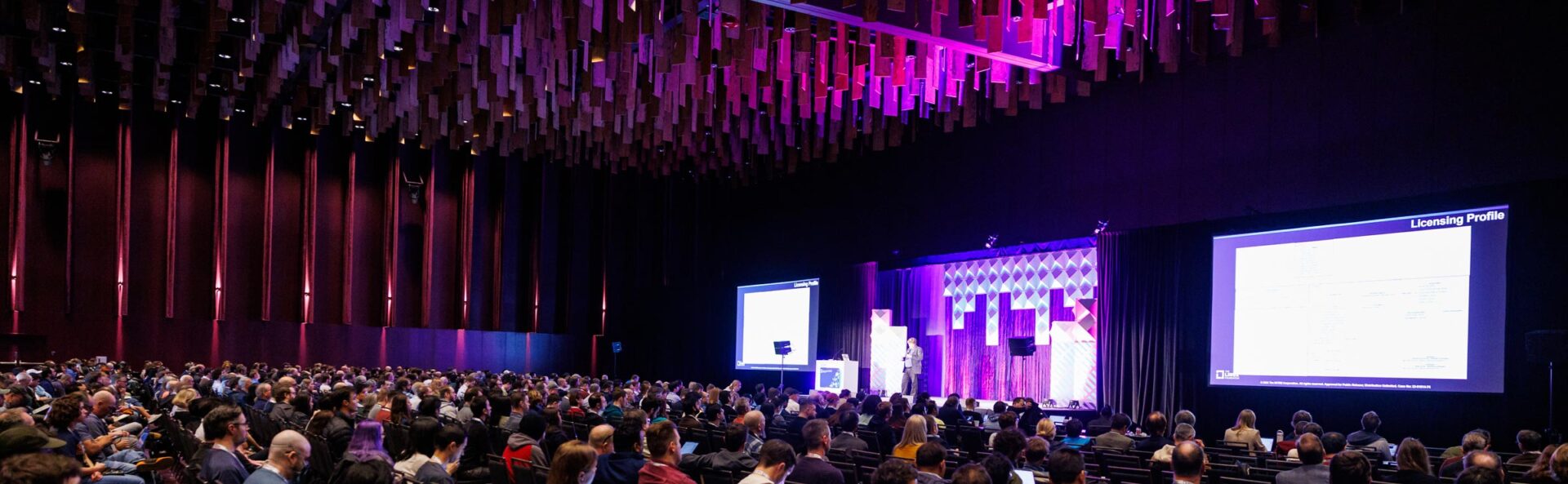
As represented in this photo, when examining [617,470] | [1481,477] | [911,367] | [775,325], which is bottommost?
[911,367]

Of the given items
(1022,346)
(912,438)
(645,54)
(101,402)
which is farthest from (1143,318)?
(101,402)

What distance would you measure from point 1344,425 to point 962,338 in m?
6.86

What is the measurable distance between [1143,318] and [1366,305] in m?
3.05

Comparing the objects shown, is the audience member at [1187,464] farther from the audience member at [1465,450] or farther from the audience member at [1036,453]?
the audience member at [1465,450]

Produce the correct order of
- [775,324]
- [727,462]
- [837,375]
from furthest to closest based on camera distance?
[775,324]
[837,375]
[727,462]

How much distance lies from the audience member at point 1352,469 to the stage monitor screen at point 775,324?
53.8ft

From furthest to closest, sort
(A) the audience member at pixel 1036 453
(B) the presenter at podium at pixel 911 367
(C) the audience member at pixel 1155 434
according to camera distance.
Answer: (B) the presenter at podium at pixel 911 367 → (C) the audience member at pixel 1155 434 → (A) the audience member at pixel 1036 453

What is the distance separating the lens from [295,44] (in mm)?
13820

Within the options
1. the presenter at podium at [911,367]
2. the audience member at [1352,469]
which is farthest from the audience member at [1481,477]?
the presenter at podium at [911,367]

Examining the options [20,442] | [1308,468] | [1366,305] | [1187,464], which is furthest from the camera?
[1366,305]

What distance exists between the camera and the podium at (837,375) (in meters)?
19.5

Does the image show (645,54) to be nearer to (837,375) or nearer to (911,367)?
(911,367)

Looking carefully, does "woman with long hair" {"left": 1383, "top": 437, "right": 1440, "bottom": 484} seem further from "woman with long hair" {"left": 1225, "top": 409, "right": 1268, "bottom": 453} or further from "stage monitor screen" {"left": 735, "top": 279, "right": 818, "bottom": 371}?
"stage monitor screen" {"left": 735, "top": 279, "right": 818, "bottom": 371}

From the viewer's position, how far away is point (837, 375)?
19.5 m
